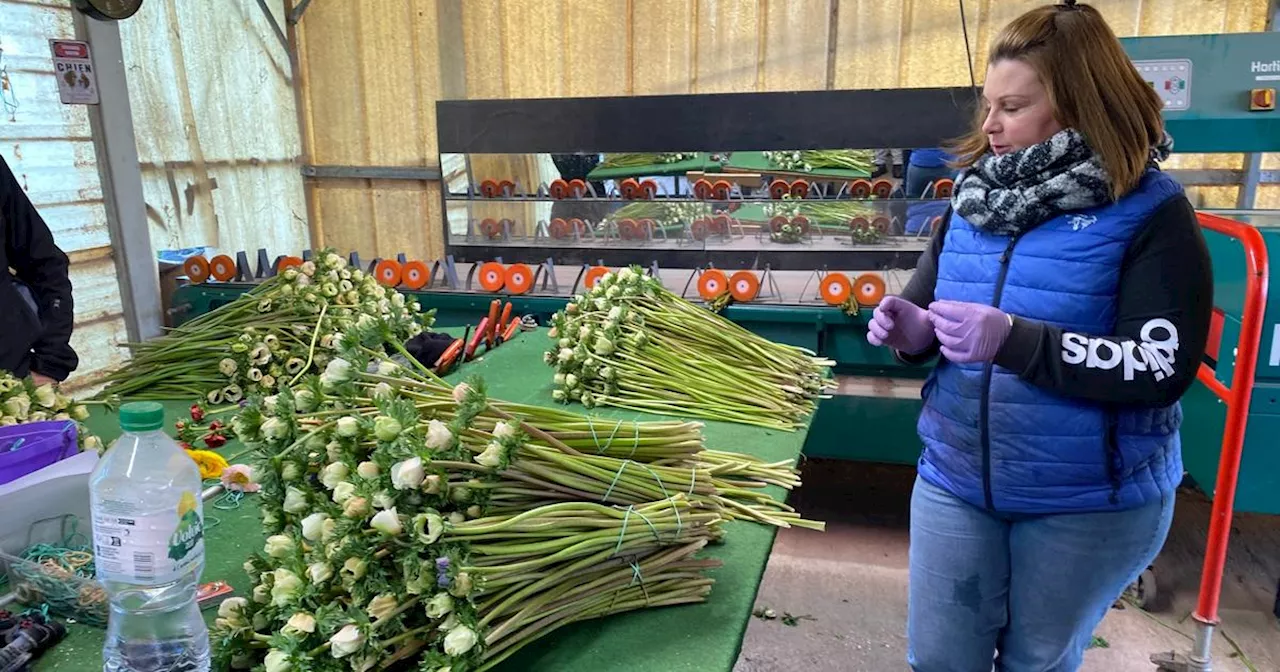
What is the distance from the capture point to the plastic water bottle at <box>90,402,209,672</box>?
1136 mm

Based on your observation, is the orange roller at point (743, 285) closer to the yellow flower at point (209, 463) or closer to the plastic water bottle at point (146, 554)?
the yellow flower at point (209, 463)

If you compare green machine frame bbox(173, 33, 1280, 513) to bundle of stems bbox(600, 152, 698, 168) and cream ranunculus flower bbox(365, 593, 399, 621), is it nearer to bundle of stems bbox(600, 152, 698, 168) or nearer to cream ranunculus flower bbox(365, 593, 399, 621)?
bundle of stems bbox(600, 152, 698, 168)

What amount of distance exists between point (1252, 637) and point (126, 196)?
597 centimetres

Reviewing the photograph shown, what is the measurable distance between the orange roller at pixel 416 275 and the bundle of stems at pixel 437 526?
8.10 ft

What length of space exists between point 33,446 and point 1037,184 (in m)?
2.10

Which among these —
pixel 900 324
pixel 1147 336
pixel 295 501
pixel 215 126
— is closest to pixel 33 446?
pixel 295 501

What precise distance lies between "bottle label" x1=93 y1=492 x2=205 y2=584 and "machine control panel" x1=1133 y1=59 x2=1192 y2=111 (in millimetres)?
3376

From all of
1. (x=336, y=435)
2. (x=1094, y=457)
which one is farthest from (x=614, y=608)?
(x=1094, y=457)

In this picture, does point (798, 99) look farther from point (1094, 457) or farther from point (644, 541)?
point (644, 541)

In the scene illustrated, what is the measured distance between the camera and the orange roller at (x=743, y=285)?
11.2 ft

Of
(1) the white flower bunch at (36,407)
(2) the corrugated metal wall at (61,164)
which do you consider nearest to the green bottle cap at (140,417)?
(1) the white flower bunch at (36,407)

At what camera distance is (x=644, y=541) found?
139 cm

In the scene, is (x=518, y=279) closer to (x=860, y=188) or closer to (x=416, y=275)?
(x=416, y=275)

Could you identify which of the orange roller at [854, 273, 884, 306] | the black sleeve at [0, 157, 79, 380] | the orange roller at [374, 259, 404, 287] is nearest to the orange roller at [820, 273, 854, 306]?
the orange roller at [854, 273, 884, 306]
